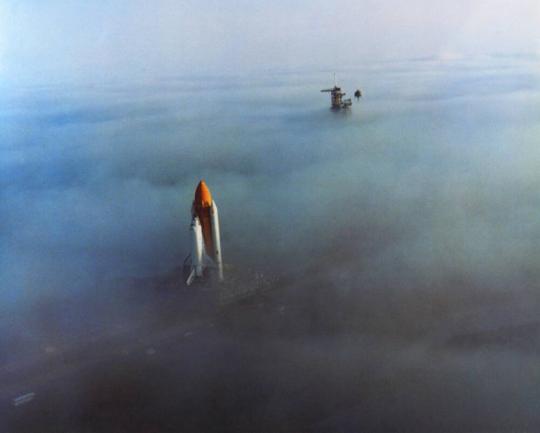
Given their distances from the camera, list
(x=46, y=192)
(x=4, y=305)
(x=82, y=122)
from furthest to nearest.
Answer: (x=82, y=122)
(x=46, y=192)
(x=4, y=305)

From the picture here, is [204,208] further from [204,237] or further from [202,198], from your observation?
[204,237]

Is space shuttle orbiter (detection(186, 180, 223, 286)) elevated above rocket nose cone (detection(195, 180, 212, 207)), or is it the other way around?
rocket nose cone (detection(195, 180, 212, 207))

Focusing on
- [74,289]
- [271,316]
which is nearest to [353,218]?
[271,316]

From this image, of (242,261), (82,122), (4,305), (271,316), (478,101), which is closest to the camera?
(271,316)

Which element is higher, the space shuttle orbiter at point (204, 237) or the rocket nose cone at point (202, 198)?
the rocket nose cone at point (202, 198)

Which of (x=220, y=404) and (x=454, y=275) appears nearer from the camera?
(x=220, y=404)

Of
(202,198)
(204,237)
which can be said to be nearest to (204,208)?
(202,198)

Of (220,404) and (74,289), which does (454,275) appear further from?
(74,289)
